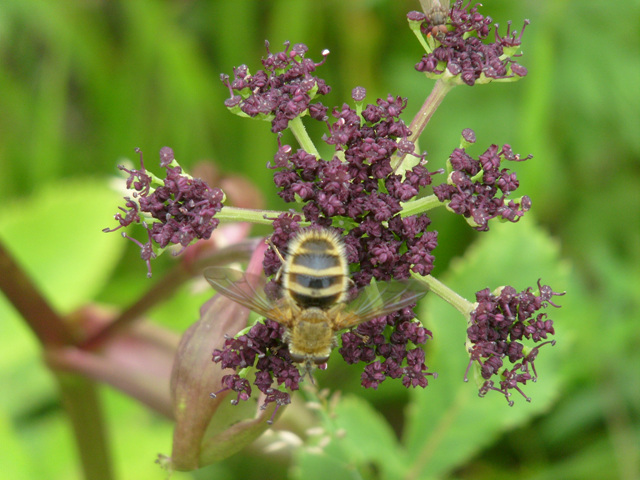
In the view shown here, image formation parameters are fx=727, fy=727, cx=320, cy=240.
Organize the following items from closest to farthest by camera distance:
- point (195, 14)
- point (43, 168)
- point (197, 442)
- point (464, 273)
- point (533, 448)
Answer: point (197, 442), point (464, 273), point (533, 448), point (43, 168), point (195, 14)

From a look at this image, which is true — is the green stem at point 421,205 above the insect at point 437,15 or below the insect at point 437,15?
below

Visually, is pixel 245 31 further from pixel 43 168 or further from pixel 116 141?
pixel 43 168

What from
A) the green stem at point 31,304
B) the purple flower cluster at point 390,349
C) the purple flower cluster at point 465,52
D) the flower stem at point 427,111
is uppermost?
the purple flower cluster at point 465,52

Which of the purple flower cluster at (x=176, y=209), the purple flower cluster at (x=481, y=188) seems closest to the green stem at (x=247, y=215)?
the purple flower cluster at (x=176, y=209)

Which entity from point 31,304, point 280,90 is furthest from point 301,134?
point 31,304

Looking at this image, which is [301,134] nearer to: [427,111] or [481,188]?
[427,111]

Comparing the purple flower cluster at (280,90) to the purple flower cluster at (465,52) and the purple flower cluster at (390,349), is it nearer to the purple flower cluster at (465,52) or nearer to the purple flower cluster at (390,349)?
the purple flower cluster at (465,52)

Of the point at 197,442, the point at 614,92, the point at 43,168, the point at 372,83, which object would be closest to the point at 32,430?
the point at 43,168
